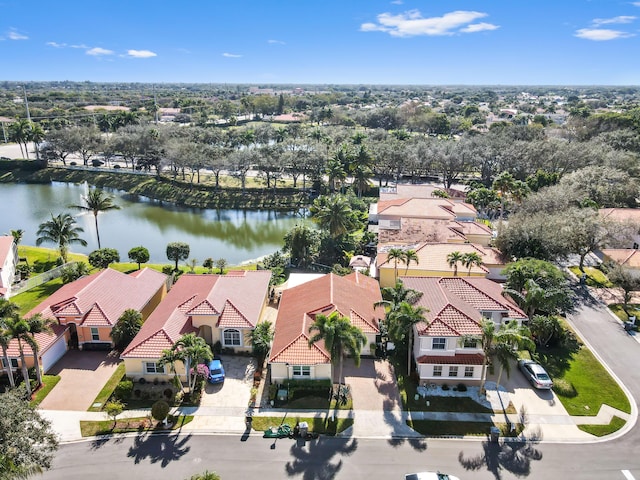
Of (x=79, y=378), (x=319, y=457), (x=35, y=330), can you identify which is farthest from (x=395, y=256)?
(x=35, y=330)

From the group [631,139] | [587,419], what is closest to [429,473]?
[587,419]

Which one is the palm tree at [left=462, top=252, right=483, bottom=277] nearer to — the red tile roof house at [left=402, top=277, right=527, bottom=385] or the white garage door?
the red tile roof house at [left=402, top=277, right=527, bottom=385]

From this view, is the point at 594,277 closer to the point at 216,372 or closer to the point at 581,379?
the point at 581,379

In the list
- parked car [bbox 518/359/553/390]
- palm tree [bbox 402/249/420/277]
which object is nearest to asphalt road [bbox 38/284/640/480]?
parked car [bbox 518/359/553/390]

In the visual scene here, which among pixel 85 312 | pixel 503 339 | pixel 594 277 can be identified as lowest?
pixel 594 277

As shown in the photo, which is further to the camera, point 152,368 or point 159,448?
point 152,368

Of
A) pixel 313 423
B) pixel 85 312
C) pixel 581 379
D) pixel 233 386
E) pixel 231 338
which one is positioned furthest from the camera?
pixel 85 312

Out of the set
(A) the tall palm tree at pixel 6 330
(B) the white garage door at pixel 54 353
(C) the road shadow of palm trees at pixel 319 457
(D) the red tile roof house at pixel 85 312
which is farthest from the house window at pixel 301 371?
(B) the white garage door at pixel 54 353
